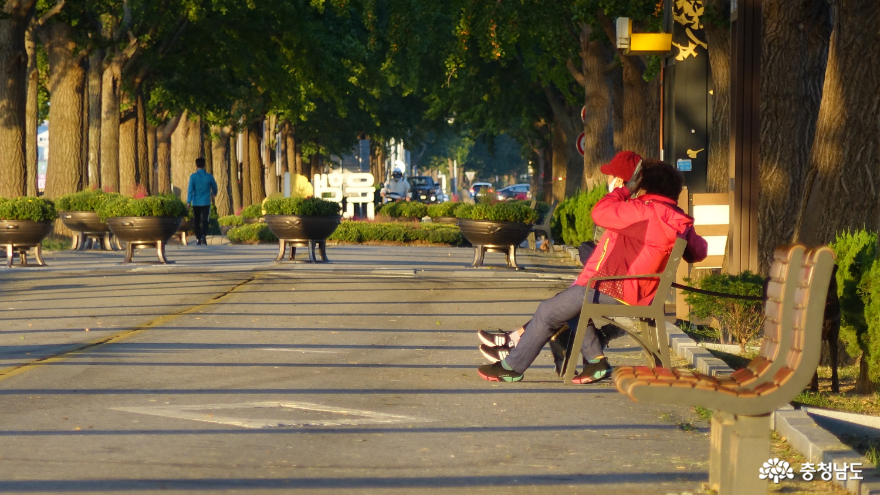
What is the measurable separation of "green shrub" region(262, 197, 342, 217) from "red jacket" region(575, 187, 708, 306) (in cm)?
1257

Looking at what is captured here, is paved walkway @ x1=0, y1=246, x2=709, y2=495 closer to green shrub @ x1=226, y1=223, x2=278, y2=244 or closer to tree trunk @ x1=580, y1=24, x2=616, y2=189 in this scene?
tree trunk @ x1=580, y1=24, x2=616, y2=189

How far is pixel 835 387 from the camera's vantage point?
9.08 m

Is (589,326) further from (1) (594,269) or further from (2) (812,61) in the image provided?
(2) (812,61)

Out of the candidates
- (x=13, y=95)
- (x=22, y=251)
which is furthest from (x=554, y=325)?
(x=13, y=95)

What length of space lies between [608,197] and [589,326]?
1.08m

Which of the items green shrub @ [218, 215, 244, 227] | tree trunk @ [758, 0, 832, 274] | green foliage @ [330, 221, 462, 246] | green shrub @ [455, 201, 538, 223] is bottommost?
green foliage @ [330, 221, 462, 246]

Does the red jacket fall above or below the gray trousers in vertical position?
above

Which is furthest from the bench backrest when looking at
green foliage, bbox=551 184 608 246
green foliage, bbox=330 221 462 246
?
green foliage, bbox=330 221 462 246

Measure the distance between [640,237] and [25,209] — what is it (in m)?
14.2

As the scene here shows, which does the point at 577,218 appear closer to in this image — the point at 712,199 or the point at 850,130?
the point at 712,199

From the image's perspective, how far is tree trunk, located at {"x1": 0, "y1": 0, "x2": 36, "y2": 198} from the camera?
25.3 metres

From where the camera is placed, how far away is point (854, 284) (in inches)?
347

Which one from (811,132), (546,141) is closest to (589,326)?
(811,132)

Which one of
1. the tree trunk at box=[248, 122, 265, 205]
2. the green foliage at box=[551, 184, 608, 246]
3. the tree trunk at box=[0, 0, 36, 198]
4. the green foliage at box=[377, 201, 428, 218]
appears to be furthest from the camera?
the tree trunk at box=[248, 122, 265, 205]
